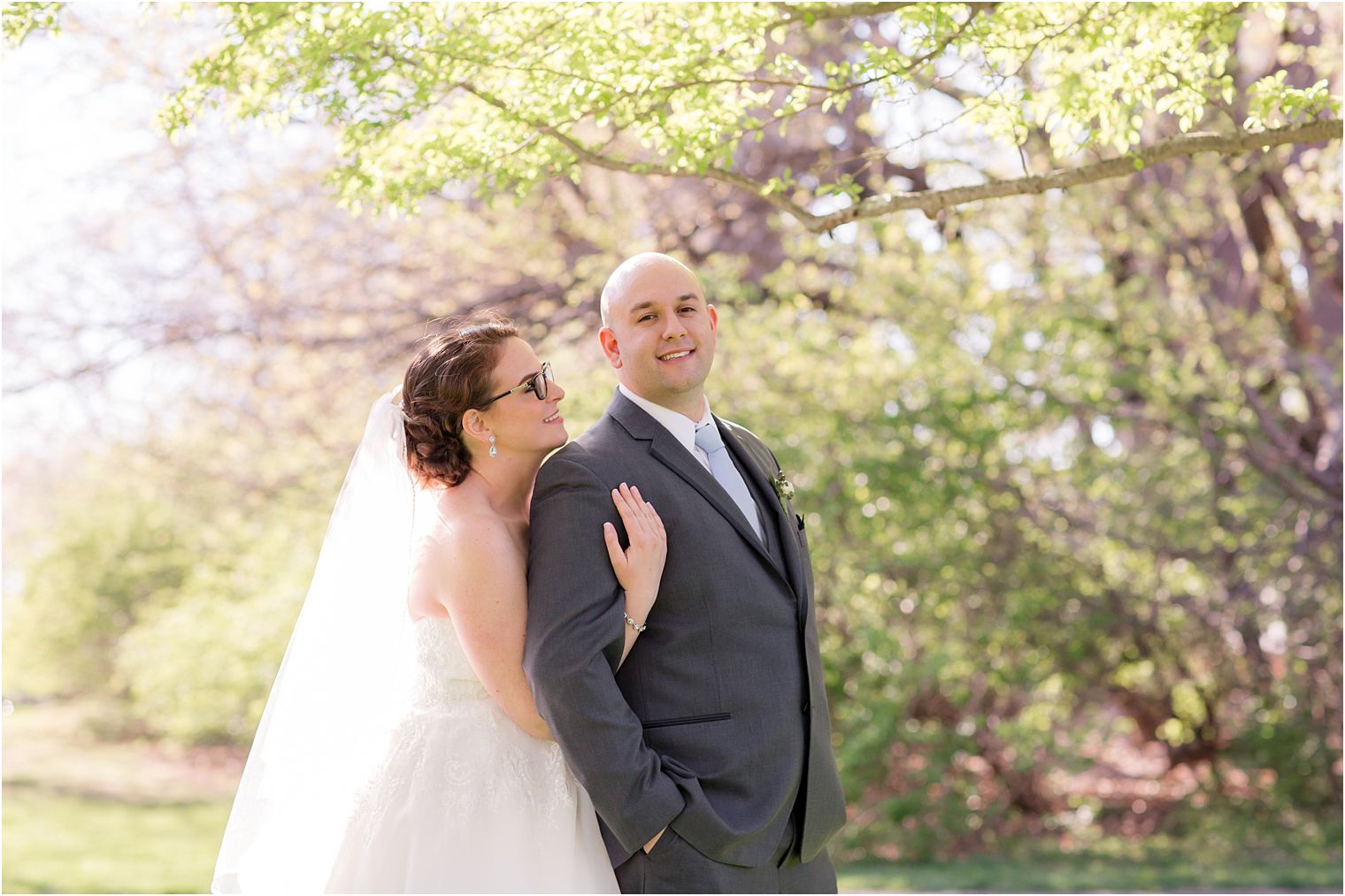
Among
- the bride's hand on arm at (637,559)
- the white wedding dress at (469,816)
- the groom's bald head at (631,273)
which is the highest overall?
the groom's bald head at (631,273)

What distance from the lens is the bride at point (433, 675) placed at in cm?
313

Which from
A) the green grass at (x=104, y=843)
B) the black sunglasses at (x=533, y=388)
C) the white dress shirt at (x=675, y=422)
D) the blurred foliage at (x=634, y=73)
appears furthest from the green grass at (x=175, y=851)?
the black sunglasses at (x=533, y=388)

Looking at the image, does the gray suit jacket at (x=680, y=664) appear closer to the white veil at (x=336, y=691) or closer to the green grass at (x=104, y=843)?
the white veil at (x=336, y=691)

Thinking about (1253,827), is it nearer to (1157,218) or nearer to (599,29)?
(1157,218)

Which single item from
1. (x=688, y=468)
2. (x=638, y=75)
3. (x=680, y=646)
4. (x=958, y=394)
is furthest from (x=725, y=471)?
(x=958, y=394)

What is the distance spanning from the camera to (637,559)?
3.10m

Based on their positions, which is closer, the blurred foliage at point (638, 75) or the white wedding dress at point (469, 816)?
the white wedding dress at point (469, 816)

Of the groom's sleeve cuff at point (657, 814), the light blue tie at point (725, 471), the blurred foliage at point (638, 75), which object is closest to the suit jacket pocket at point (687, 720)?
the groom's sleeve cuff at point (657, 814)

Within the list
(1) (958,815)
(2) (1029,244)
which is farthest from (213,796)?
(2) (1029,244)

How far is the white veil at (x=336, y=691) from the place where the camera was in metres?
3.32

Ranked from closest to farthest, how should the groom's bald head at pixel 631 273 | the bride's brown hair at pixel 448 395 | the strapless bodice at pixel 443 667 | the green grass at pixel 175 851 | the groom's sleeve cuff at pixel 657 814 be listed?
the groom's sleeve cuff at pixel 657 814 < the strapless bodice at pixel 443 667 < the bride's brown hair at pixel 448 395 < the groom's bald head at pixel 631 273 < the green grass at pixel 175 851

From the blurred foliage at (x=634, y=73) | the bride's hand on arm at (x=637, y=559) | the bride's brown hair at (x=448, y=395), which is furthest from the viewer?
the blurred foliage at (x=634, y=73)

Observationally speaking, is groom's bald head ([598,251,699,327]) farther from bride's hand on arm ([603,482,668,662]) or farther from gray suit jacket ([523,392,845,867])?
bride's hand on arm ([603,482,668,662])

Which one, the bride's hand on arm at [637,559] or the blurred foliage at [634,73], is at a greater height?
the blurred foliage at [634,73]
